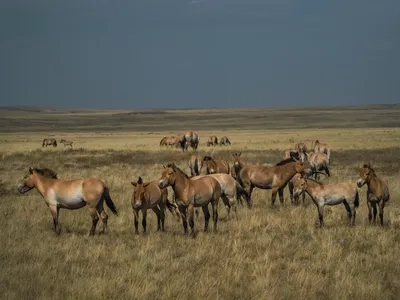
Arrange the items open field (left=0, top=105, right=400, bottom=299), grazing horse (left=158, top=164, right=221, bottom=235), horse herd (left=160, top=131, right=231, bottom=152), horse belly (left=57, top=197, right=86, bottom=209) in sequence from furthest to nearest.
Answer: horse herd (left=160, top=131, right=231, bottom=152) < horse belly (left=57, top=197, right=86, bottom=209) < grazing horse (left=158, top=164, right=221, bottom=235) < open field (left=0, top=105, right=400, bottom=299)

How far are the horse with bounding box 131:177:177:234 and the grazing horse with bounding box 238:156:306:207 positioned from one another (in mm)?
3975

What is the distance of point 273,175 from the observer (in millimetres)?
14898

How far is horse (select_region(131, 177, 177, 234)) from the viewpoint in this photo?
36.1ft

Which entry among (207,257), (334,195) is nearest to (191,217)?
(207,257)

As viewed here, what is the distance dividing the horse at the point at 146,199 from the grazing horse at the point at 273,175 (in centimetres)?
398

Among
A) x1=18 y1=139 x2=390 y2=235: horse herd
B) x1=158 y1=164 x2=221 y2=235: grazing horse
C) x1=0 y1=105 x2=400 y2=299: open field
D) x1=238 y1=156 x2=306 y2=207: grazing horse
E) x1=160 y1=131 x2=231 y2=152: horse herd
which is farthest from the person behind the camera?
x1=160 y1=131 x2=231 y2=152: horse herd

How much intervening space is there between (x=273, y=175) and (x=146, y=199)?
4.93 metres

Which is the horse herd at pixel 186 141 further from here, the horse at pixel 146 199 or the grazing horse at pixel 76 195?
the grazing horse at pixel 76 195

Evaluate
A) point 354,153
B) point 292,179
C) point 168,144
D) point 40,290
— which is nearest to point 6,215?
point 40,290

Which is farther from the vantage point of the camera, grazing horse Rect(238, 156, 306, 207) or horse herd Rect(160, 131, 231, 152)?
horse herd Rect(160, 131, 231, 152)

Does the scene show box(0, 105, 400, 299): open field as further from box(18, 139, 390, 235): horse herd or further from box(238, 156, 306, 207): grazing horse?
box(238, 156, 306, 207): grazing horse

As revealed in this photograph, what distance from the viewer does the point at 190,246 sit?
32.7 ft

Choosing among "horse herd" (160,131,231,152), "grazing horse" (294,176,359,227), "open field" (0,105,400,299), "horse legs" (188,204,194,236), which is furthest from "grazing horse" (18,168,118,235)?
"horse herd" (160,131,231,152)

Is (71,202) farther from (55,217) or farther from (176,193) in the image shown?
(176,193)
